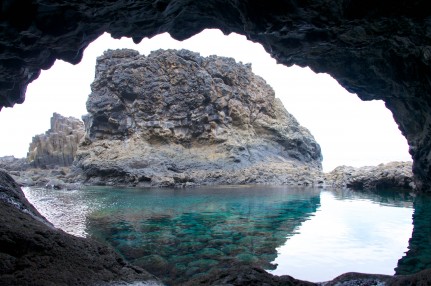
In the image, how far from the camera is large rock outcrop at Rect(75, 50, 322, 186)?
1848 inches

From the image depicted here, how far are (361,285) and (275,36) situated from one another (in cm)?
684

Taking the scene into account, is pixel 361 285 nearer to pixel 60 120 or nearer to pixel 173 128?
pixel 173 128

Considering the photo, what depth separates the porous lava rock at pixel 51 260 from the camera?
4523 millimetres

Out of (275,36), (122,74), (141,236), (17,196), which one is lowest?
(141,236)

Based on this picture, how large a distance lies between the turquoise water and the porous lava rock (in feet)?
10.5

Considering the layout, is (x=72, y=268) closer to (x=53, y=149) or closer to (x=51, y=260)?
(x=51, y=260)

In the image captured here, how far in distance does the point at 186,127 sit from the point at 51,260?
5254 centimetres

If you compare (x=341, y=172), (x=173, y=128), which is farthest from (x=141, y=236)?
(x=173, y=128)

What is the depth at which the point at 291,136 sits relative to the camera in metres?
61.9

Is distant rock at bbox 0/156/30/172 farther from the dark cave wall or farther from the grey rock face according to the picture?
the dark cave wall

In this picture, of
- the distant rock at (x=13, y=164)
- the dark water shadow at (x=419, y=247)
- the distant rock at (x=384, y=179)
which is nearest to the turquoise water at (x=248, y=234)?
the dark water shadow at (x=419, y=247)

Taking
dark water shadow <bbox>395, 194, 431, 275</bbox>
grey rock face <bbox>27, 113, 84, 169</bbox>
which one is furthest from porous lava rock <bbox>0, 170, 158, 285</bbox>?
grey rock face <bbox>27, 113, 84, 169</bbox>

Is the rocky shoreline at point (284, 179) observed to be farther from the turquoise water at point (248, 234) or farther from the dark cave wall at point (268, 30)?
the dark cave wall at point (268, 30)

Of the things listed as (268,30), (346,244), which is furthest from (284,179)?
(268,30)
